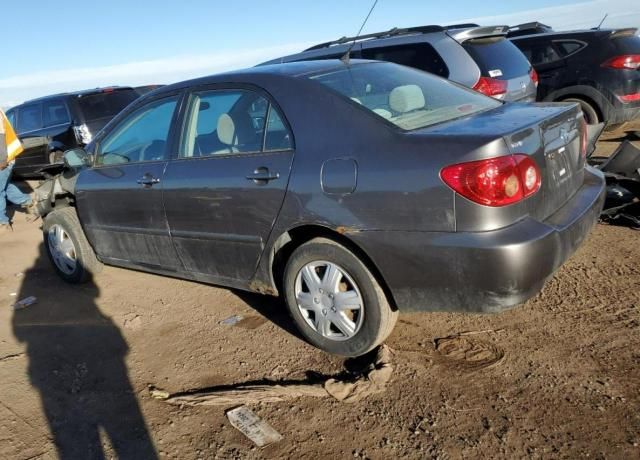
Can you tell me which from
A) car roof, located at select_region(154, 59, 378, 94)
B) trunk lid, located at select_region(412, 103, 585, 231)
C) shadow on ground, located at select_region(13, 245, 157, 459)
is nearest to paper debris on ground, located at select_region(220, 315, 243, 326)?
shadow on ground, located at select_region(13, 245, 157, 459)

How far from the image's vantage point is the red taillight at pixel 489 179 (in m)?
2.37

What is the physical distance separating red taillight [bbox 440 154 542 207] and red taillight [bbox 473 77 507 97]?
373 centimetres

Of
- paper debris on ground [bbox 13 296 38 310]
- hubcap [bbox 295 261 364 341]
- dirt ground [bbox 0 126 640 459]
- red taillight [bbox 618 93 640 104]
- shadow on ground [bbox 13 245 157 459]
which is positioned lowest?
dirt ground [bbox 0 126 640 459]

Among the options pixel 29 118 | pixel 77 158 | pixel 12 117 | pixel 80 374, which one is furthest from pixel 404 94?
pixel 12 117

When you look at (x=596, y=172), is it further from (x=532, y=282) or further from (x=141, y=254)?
(x=141, y=254)

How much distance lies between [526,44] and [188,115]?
6.38m

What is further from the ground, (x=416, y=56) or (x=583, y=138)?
(x=416, y=56)

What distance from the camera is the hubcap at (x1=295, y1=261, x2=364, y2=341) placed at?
9.46 ft

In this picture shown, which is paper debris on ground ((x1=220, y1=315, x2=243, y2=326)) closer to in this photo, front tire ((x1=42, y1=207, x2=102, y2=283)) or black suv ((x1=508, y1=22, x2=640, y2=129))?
front tire ((x1=42, y1=207, x2=102, y2=283))

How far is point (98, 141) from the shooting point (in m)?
4.37

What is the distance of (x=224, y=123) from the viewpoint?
3373mm

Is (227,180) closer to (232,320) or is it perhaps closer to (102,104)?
(232,320)

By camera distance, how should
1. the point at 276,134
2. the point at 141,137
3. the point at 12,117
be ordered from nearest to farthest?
the point at 276,134, the point at 141,137, the point at 12,117

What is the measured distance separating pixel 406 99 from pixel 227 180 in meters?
1.18
